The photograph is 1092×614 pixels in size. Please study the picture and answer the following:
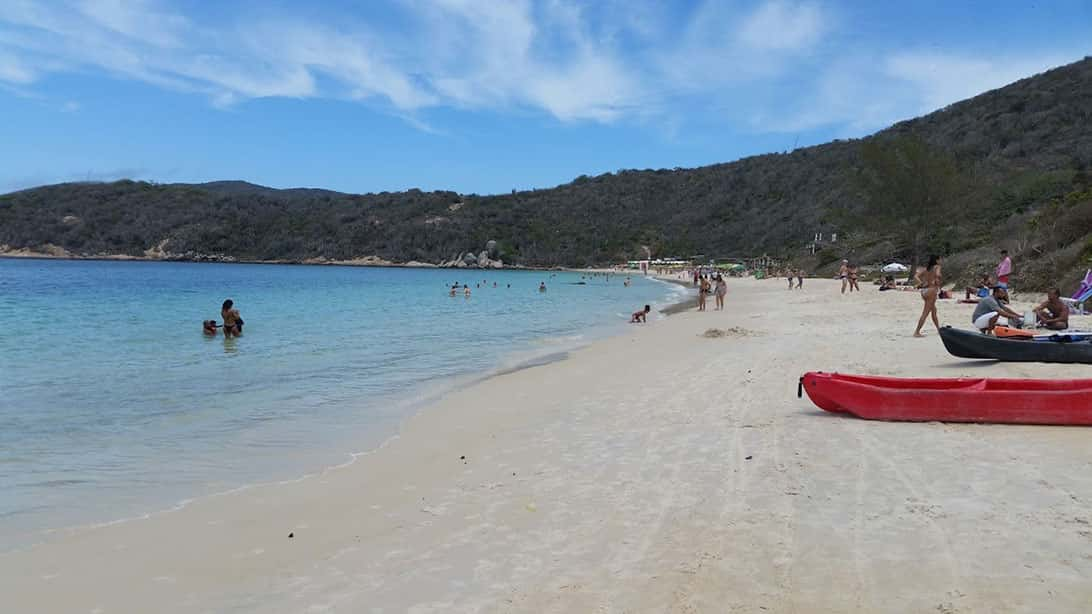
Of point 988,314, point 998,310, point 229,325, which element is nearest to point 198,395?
point 229,325

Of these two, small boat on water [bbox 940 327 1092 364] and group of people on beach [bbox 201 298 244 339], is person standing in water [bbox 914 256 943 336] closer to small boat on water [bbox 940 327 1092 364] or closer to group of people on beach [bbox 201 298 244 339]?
small boat on water [bbox 940 327 1092 364]

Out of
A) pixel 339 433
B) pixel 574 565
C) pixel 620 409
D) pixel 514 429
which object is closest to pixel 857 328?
pixel 620 409

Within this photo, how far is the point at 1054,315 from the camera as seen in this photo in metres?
11.3

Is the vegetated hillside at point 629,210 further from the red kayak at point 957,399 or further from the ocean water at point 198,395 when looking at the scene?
the red kayak at point 957,399

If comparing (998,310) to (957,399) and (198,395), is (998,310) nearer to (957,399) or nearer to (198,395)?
(957,399)

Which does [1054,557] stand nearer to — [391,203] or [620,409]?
[620,409]

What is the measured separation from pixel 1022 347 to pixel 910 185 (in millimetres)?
28055

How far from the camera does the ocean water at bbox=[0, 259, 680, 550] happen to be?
18.5 ft

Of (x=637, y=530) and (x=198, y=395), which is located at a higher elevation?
(x=637, y=530)

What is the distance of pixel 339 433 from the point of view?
7410 millimetres

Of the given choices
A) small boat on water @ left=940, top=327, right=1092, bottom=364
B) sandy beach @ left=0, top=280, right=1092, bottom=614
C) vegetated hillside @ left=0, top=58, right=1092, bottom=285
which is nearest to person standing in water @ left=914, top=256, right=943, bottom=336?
small boat on water @ left=940, top=327, right=1092, bottom=364

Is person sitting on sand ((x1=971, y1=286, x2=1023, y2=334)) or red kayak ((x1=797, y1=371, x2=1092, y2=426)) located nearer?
red kayak ((x1=797, y1=371, x2=1092, y2=426))

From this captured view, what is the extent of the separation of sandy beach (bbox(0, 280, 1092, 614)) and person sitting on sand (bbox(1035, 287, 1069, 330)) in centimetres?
661

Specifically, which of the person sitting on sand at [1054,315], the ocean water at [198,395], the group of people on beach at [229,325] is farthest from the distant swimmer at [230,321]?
the person sitting on sand at [1054,315]
